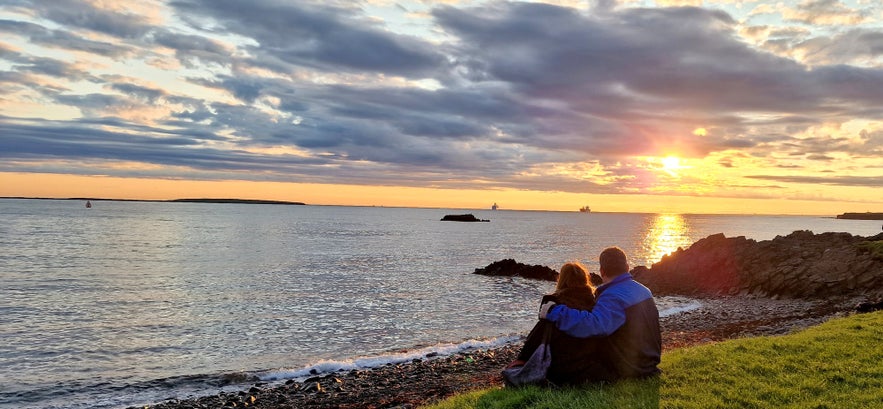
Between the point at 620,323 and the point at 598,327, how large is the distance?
1.31ft

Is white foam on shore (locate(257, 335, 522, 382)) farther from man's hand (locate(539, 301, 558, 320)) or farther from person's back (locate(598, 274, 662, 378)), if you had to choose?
person's back (locate(598, 274, 662, 378))

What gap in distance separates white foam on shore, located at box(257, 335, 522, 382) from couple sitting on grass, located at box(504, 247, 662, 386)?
10637 millimetres

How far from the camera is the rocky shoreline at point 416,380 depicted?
48.8 feet

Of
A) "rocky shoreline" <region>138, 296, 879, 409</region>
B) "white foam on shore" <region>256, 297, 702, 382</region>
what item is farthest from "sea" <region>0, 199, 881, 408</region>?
"rocky shoreline" <region>138, 296, 879, 409</region>

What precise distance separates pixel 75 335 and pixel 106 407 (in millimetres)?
10151

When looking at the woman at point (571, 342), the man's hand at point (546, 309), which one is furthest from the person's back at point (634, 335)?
the man's hand at point (546, 309)

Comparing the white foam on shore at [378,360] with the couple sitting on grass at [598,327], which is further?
the white foam on shore at [378,360]

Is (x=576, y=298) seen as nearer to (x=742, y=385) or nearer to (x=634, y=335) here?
(x=634, y=335)

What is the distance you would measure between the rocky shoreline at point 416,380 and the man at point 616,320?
4.35 m

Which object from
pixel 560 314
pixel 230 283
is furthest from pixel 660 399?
pixel 230 283

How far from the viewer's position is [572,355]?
9352 millimetres

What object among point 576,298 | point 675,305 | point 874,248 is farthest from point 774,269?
point 576,298

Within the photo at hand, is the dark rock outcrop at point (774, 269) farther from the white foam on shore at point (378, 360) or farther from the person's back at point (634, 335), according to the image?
the person's back at point (634, 335)

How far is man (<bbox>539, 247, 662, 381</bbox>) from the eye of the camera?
29.1 ft
